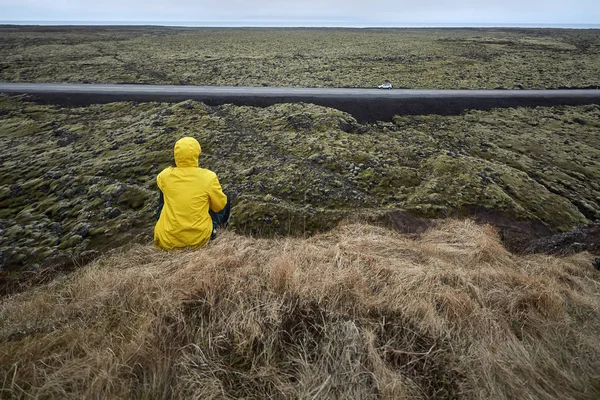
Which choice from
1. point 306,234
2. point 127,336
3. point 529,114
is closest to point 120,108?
point 306,234

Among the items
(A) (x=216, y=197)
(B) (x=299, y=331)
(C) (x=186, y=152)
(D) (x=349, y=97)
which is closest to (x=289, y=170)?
(A) (x=216, y=197)

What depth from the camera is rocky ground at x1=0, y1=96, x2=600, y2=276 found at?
7.18 metres

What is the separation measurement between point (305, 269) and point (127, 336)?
217 cm

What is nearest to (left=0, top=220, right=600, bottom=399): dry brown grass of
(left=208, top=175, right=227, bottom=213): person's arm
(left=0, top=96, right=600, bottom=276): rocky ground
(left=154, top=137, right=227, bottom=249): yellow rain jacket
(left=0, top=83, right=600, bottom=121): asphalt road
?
(left=154, top=137, right=227, bottom=249): yellow rain jacket

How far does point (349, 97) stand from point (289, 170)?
6432 mm

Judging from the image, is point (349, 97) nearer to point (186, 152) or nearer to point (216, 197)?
point (216, 197)

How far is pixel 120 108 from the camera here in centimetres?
1303

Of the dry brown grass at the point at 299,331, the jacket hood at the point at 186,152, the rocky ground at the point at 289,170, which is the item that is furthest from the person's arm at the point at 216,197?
the rocky ground at the point at 289,170

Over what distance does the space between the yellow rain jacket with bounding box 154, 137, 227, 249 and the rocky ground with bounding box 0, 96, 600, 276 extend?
228 centimetres

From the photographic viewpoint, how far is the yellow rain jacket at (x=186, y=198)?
445 centimetres

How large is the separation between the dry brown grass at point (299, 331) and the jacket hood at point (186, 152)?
130 cm

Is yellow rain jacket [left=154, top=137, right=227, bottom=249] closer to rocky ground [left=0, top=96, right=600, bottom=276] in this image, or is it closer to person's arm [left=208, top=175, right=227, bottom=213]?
person's arm [left=208, top=175, right=227, bottom=213]

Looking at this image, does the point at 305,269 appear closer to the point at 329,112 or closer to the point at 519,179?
the point at 519,179

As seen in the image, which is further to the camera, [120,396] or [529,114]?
[529,114]
